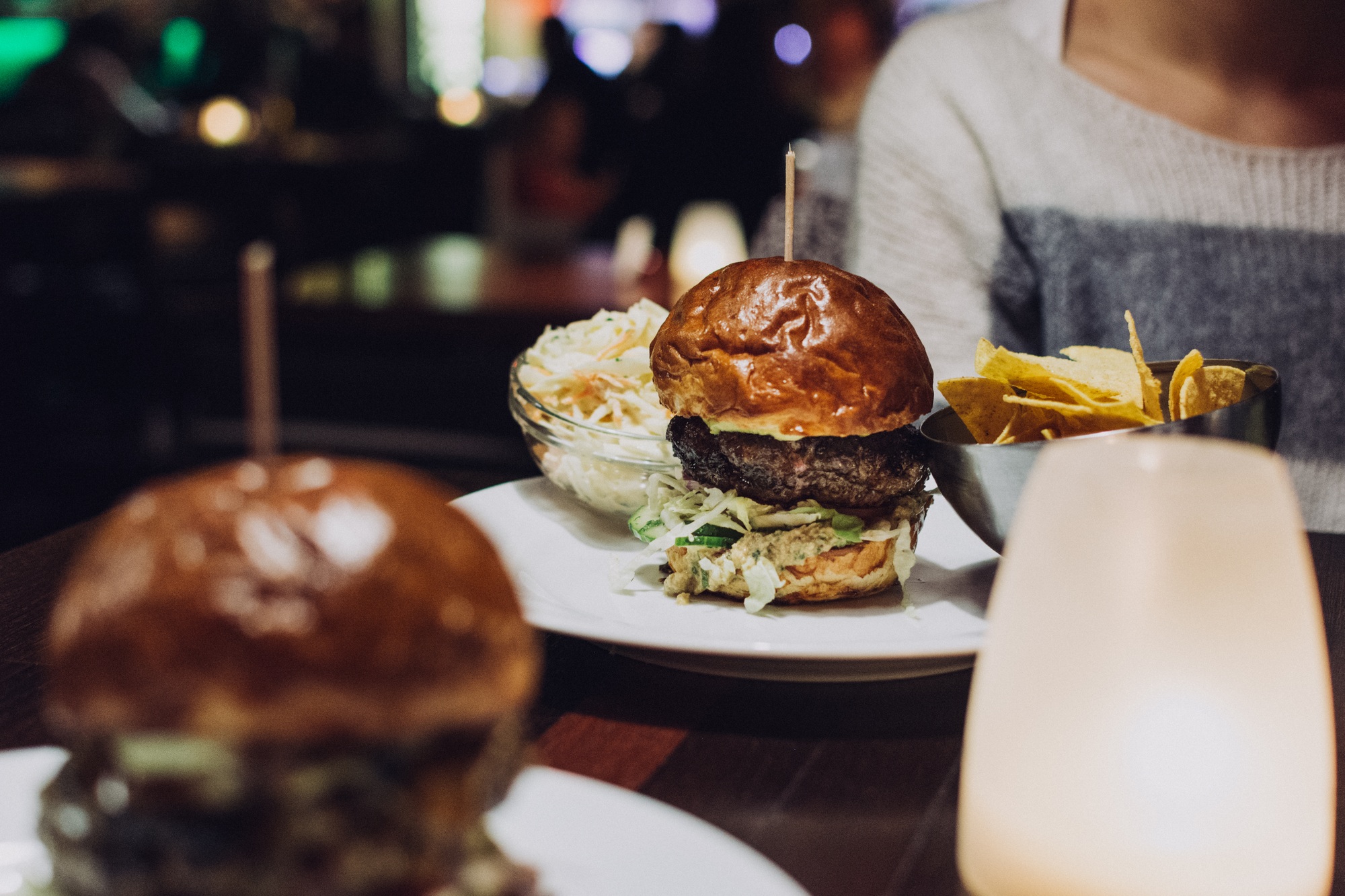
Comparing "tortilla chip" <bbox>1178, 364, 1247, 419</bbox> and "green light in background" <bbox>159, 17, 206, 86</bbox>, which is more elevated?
"green light in background" <bbox>159, 17, 206, 86</bbox>

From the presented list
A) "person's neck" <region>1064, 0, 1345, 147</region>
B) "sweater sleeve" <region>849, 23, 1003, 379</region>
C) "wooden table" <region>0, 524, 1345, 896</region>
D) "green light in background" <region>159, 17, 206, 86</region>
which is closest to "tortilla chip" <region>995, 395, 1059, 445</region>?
"wooden table" <region>0, 524, 1345, 896</region>

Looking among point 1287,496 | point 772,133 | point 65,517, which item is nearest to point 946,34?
point 1287,496

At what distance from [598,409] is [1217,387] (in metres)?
0.88

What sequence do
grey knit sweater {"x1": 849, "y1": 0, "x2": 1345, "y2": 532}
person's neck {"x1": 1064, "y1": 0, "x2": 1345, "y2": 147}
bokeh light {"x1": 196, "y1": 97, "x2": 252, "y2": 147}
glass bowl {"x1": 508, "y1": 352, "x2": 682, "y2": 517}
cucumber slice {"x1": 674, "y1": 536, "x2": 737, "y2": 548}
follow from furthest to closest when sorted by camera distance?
bokeh light {"x1": 196, "y1": 97, "x2": 252, "y2": 147}, person's neck {"x1": 1064, "y1": 0, "x2": 1345, "y2": 147}, grey knit sweater {"x1": 849, "y1": 0, "x2": 1345, "y2": 532}, glass bowl {"x1": 508, "y1": 352, "x2": 682, "y2": 517}, cucumber slice {"x1": 674, "y1": 536, "x2": 737, "y2": 548}

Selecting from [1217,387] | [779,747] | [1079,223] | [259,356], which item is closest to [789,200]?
[1217,387]

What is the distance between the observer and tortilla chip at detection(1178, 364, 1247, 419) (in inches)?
53.1

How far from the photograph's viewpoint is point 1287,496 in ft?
2.16

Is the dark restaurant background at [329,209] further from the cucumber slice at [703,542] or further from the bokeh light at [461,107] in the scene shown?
the bokeh light at [461,107]

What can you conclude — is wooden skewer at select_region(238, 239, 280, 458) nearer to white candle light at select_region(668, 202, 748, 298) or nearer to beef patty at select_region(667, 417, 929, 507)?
beef patty at select_region(667, 417, 929, 507)

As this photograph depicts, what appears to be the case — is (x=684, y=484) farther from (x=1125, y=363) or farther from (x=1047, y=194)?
(x=1047, y=194)

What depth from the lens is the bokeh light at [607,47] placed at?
15680mm

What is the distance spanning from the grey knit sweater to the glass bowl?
0.84 meters

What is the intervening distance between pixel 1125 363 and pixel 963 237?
135 cm

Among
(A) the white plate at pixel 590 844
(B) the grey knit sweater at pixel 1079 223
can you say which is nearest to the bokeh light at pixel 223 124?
(B) the grey knit sweater at pixel 1079 223
